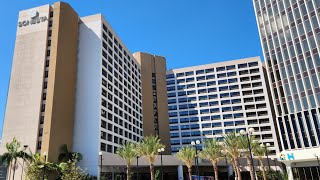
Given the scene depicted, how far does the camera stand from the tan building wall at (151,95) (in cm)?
10244

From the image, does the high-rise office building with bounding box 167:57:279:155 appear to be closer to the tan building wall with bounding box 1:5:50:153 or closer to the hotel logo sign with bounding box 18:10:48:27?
the hotel logo sign with bounding box 18:10:48:27

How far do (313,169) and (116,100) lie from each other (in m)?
49.7

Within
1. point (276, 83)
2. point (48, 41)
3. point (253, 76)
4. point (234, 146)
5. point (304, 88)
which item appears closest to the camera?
point (234, 146)

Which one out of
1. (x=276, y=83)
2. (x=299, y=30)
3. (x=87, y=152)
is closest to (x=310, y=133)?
(x=276, y=83)

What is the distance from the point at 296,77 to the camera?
56812 millimetres

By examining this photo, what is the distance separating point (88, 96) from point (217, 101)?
197ft

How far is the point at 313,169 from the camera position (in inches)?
2080

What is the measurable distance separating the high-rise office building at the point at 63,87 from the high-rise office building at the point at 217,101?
4049 cm

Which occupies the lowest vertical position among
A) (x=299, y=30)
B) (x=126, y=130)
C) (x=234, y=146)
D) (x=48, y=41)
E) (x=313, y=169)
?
(x=313, y=169)

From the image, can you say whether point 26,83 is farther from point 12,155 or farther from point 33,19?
point 12,155

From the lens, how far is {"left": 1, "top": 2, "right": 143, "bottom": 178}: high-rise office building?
59.1m

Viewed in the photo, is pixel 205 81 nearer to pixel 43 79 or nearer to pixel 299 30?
pixel 299 30

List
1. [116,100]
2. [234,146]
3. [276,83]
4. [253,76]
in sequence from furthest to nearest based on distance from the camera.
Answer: [253,76]
[116,100]
[276,83]
[234,146]

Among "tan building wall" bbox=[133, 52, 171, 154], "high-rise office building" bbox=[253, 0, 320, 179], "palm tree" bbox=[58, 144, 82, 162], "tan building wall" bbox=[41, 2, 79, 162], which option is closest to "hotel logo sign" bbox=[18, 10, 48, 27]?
"tan building wall" bbox=[41, 2, 79, 162]
